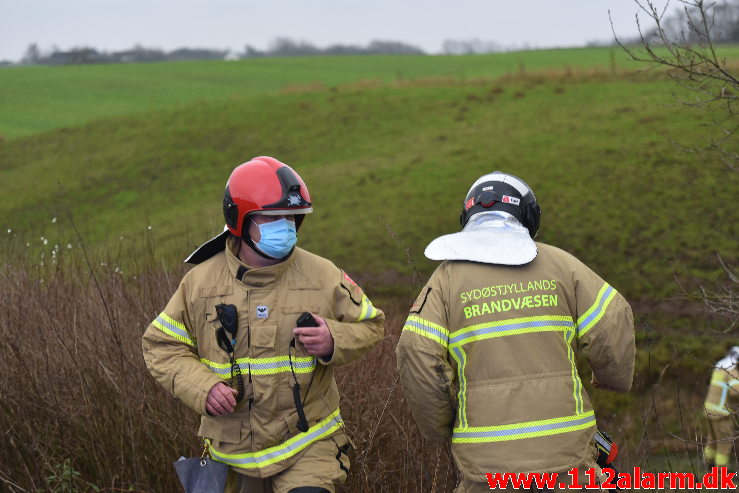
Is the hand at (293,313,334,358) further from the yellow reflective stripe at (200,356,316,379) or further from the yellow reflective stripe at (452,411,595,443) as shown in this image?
the yellow reflective stripe at (452,411,595,443)

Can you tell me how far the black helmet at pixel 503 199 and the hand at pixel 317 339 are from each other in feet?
2.84

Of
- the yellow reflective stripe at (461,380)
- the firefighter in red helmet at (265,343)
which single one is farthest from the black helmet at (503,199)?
the firefighter in red helmet at (265,343)

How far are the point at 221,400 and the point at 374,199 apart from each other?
19.5 meters

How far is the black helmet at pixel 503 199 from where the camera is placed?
11.2 feet

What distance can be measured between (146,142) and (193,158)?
13.1 feet

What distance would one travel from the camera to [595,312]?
10.5 feet

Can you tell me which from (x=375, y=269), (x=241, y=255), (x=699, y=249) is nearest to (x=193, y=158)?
(x=375, y=269)

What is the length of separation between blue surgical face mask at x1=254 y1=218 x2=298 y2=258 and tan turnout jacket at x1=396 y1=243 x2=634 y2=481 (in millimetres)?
907

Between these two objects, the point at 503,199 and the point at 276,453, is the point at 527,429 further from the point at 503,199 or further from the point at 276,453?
the point at 276,453

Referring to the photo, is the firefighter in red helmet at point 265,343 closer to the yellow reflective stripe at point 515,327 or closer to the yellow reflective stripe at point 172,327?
the yellow reflective stripe at point 172,327

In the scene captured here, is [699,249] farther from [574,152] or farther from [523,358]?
[523,358]

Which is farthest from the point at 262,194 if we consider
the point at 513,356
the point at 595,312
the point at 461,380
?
the point at 595,312

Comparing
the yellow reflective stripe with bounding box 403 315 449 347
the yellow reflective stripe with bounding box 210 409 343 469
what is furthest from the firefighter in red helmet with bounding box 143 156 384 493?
the yellow reflective stripe with bounding box 403 315 449 347

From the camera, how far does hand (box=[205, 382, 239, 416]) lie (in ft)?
12.0
